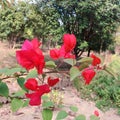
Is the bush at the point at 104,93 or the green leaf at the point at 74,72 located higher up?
the green leaf at the point at 74,72

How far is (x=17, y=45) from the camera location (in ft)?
47.8

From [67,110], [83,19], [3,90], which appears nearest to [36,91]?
[3,90]

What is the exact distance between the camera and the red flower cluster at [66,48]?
0.42 metres

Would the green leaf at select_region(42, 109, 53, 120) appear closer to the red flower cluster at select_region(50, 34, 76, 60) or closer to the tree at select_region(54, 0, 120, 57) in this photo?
the red flower cluster at select_region(50, 34, 76, 60)

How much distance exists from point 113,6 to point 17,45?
849cm

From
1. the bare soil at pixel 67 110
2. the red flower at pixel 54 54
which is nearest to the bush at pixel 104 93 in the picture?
the bare soil at pixel 67 110

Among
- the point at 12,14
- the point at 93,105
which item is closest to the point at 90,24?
the point at 93,105

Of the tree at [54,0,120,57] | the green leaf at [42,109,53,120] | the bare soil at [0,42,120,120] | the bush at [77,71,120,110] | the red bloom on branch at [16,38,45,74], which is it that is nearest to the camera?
the red bloom on branch at [16,38,45,74]

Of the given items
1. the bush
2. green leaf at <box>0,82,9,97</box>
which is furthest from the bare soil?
green leaf at <box>0,82,9,97</box>

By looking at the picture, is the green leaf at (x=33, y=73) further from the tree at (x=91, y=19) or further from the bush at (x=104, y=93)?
the tree at (x=91, y=19)

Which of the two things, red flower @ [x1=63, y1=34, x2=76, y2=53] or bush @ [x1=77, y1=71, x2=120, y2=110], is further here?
bush @ [x1=77, y1=71, x2=120, y2=110]

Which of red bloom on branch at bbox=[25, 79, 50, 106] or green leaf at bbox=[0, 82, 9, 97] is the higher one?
red bloom on branch at bbox=[25, 79, 50, 106]

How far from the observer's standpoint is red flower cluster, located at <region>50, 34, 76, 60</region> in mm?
422

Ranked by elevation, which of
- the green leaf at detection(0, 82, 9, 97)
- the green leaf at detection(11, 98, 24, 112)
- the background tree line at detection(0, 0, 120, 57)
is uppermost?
the background tree line at detection(0, 0, 120, 57)
